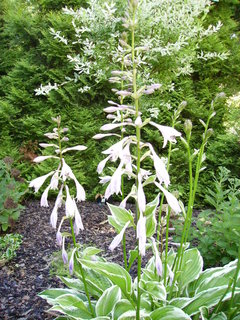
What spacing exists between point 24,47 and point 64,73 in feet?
2.98

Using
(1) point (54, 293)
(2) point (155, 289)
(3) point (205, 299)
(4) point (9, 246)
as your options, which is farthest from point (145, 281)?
(4) point (9, 246)

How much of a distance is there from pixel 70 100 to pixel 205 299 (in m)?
3.42

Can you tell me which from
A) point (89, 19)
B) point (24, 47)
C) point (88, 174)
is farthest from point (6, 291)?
point (24, 47)

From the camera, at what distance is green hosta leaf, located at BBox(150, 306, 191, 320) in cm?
152

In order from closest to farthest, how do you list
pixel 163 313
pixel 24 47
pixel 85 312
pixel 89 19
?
pixel 163 313, pixel 85 312, pixel 89 19, pixel 24 47

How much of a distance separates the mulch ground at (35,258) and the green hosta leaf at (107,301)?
0.48m

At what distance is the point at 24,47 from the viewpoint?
4.95 meters

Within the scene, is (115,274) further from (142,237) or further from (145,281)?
(142,237)

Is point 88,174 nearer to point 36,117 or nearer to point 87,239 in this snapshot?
point 36,117

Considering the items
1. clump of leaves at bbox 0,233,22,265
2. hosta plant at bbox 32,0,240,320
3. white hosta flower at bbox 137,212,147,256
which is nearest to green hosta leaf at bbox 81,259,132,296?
hosta plant at bbox 32,0,240,320

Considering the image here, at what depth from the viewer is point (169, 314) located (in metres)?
1.55

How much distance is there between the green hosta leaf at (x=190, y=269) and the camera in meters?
1.89

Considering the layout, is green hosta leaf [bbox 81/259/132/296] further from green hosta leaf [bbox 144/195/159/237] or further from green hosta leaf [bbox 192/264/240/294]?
green hosta leaf [bbox 192/264/240/294]

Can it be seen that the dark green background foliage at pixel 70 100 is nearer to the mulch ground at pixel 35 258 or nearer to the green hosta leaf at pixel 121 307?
the mulch ground at pixel 35 258
